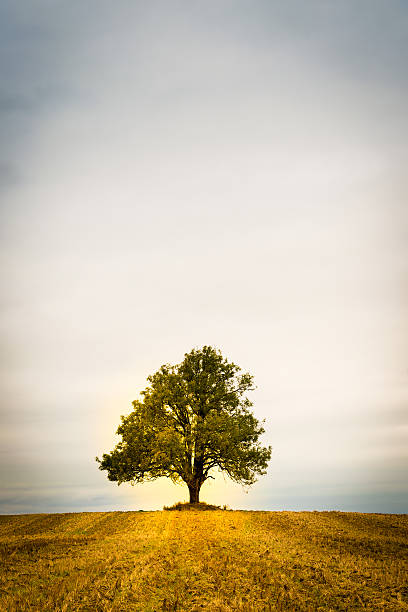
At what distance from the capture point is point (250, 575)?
1523cm

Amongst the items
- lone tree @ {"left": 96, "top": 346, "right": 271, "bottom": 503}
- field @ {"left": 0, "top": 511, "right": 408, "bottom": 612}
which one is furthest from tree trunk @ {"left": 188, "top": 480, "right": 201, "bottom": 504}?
field @ {"left": 0, "top": 511, "right": 408, "bottom": 612}

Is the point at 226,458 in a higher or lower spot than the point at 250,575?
higher

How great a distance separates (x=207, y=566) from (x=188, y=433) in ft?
75.7

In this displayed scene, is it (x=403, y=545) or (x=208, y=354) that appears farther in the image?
(x=208, y=354)

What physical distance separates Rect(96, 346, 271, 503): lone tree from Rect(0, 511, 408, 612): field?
7950mm

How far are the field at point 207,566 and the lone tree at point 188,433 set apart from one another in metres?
7.95

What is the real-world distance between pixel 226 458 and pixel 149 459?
22.0 ft

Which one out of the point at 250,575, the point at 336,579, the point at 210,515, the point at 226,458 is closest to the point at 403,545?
the point at 336,579

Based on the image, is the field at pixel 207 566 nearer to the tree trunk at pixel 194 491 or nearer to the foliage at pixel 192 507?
the foliage at pixel 192 507

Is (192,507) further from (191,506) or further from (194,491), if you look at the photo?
(194,491)

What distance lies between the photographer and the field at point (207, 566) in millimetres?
12859

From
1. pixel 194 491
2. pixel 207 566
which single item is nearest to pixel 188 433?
pixel 194 491

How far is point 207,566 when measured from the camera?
647 inches

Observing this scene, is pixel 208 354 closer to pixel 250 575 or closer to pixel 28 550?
pixel 28 550
